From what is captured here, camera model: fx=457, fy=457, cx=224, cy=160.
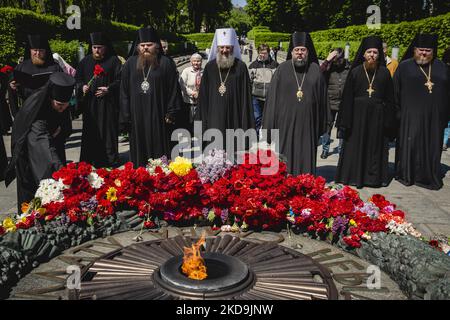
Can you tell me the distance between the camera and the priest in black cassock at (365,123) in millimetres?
7082

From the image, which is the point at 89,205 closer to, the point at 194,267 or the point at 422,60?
the point at 194,267

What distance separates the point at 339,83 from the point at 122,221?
17.3 feet

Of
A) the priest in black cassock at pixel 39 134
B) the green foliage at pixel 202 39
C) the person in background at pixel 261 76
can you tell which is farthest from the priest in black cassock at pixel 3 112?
the green foliage at pixel 202 39

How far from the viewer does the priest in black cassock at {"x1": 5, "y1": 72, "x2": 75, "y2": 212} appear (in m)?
4.54

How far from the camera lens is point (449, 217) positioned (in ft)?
18.8

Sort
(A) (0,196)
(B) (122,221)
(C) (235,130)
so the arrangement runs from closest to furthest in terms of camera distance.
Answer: (B) (122,221) < (A) (0,196) < (C) (235,130)

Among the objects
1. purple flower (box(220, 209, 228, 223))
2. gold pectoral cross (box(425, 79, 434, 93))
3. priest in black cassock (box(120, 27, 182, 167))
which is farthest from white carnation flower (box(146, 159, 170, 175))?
gold pectoral cross (box(425, 79, 434, 93))

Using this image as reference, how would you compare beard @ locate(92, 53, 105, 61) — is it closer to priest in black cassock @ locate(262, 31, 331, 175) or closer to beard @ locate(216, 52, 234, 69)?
beard @ locate(216, 52, 234, 69)

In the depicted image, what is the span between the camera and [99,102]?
26.0 ft

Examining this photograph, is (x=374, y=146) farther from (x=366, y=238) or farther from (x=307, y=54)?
(x=366, y=238)

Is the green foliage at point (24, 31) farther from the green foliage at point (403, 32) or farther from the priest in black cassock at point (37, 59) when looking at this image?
the green foliage at point (403, 32)

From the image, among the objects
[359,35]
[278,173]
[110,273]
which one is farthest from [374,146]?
[359,35]

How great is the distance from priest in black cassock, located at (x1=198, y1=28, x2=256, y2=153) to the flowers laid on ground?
89.5 inches

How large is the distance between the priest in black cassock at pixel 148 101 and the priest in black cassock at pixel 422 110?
142 inches
